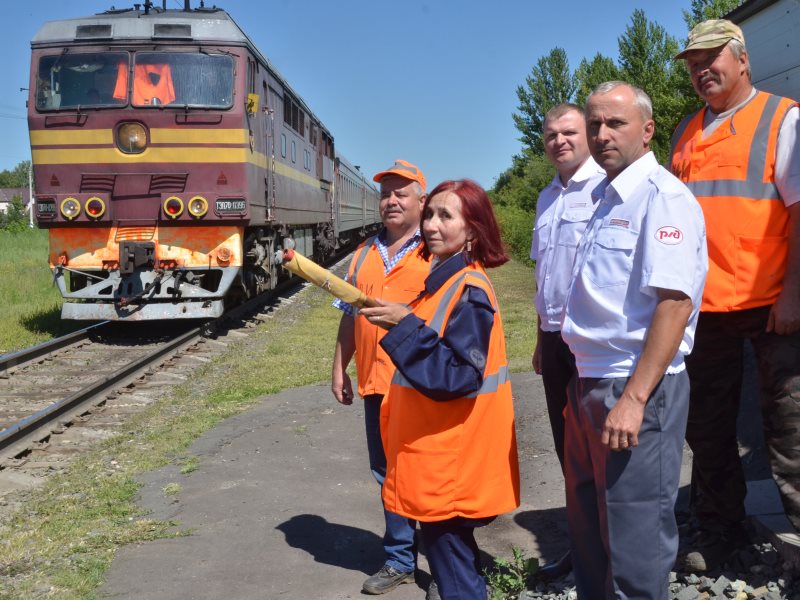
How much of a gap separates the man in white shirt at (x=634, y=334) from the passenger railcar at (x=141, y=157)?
9123 mm

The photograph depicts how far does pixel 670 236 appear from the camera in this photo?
2795 mm

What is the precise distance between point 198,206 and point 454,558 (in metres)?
8.92

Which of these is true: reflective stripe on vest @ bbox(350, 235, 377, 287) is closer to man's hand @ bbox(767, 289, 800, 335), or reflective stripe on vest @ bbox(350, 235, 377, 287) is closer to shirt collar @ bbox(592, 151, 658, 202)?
shirt collar @ bbox(592, 151, 658, 202)

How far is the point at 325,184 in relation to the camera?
22.5 m

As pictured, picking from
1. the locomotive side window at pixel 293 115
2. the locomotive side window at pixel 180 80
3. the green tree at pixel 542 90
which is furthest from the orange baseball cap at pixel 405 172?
the green tree at pixel 542 90

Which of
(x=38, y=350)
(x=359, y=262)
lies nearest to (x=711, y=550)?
(x=359, y=262)

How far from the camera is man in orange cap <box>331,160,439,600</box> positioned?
414cm

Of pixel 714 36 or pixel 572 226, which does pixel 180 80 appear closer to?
pixel 572 226

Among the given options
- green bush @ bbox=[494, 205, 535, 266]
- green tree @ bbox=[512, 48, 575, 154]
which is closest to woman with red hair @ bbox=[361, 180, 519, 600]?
green bush @ bbox=[494, 205, 535, 266]

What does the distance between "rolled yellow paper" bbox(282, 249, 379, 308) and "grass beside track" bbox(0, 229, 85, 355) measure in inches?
363

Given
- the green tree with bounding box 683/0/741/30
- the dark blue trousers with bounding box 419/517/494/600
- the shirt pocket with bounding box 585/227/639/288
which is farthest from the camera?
the green tree with bounding box 683/0/741/30

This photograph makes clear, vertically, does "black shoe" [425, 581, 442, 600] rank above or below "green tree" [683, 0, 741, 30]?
below

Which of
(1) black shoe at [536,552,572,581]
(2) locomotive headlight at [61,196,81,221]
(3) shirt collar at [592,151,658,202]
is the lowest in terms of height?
(1) black shoe at [536,552,572,581]

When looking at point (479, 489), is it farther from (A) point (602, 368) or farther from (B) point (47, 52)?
(B) point (47, 52)
